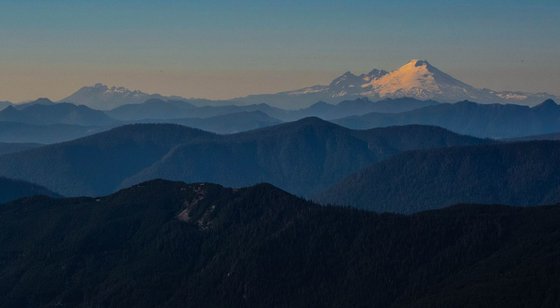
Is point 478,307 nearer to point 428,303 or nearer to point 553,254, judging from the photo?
point 428,303

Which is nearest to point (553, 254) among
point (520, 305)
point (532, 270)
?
point (532, 270)

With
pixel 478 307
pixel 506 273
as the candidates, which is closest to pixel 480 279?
pixel 506 273

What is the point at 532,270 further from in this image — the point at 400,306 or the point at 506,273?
the point at 400,306

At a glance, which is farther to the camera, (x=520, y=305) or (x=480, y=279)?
(x=480, y=279)

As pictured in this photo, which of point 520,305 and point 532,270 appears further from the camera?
point 532,270

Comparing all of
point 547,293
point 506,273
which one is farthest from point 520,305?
point 506,273

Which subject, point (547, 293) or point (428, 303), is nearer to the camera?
point (547, 293)

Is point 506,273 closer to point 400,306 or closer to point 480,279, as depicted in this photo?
point 480,279
